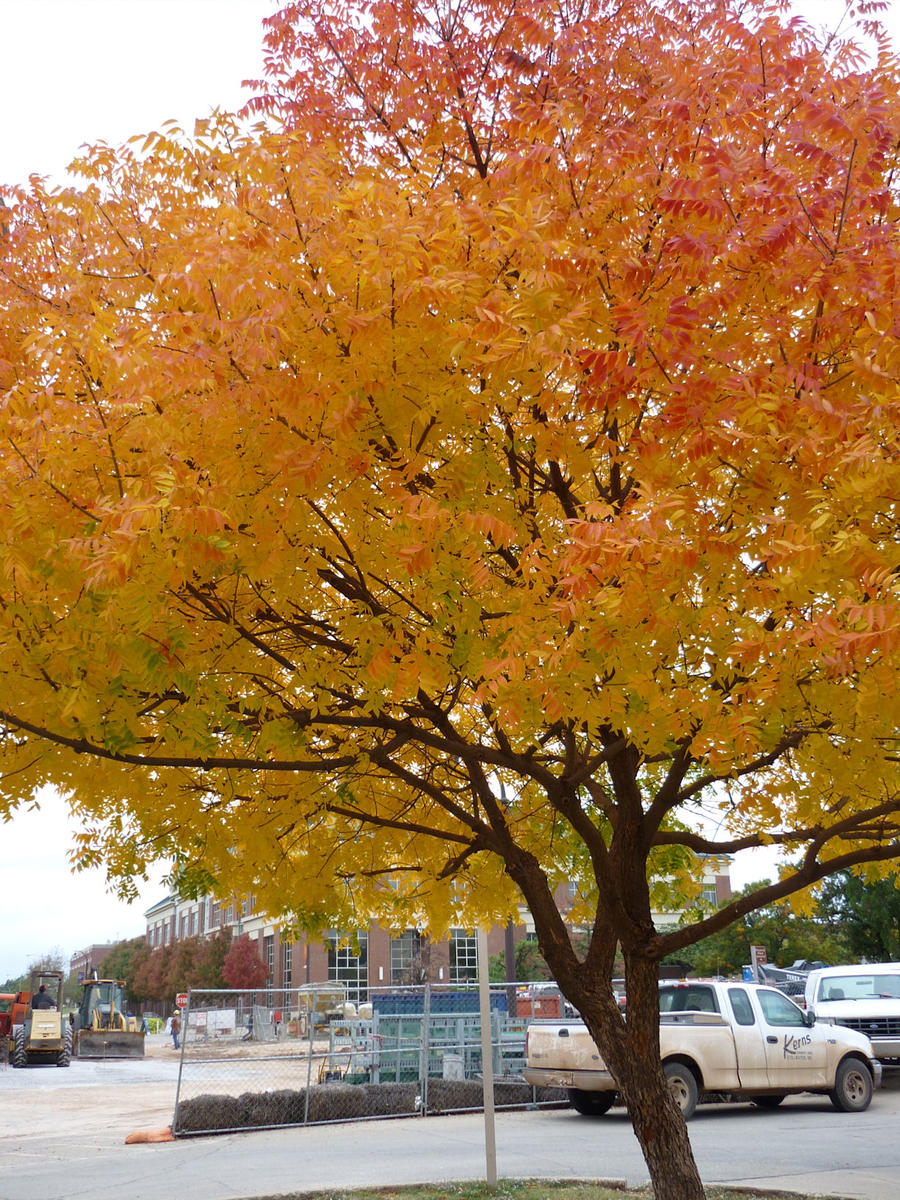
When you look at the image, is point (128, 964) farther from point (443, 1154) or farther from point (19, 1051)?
point (443, 1154)

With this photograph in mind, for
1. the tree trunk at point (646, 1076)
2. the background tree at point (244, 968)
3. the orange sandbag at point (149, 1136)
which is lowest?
the orange sandbag at point (149, 1136)

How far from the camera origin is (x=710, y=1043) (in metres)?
14.2

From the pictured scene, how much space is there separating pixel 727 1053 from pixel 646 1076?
8362 millimetres

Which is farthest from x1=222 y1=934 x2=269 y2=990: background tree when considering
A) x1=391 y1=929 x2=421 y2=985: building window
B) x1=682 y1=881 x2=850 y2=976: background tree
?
x1=682 y1=881 x2=850 y2=976: background tree

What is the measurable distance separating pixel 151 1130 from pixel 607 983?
11.0 meters

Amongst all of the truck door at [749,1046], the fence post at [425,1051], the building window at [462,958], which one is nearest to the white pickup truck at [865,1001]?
the truck door at [749,1046]

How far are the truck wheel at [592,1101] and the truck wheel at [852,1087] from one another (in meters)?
3.21

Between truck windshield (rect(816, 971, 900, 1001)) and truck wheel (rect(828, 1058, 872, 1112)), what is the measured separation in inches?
134

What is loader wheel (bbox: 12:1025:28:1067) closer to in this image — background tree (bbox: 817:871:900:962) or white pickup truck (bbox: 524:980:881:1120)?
white pickup truck (bbox: 524:980:881:1120)

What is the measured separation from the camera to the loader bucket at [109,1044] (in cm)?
4378

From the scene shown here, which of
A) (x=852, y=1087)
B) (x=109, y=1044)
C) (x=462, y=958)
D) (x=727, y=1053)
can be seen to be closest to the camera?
(x=727, y=1053)

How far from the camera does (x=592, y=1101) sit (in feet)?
49.7

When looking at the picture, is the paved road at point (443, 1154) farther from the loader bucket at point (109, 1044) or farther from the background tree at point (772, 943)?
the loader bucket at point (109, 1044)

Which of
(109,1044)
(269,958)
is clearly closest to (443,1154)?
(109,1044)
